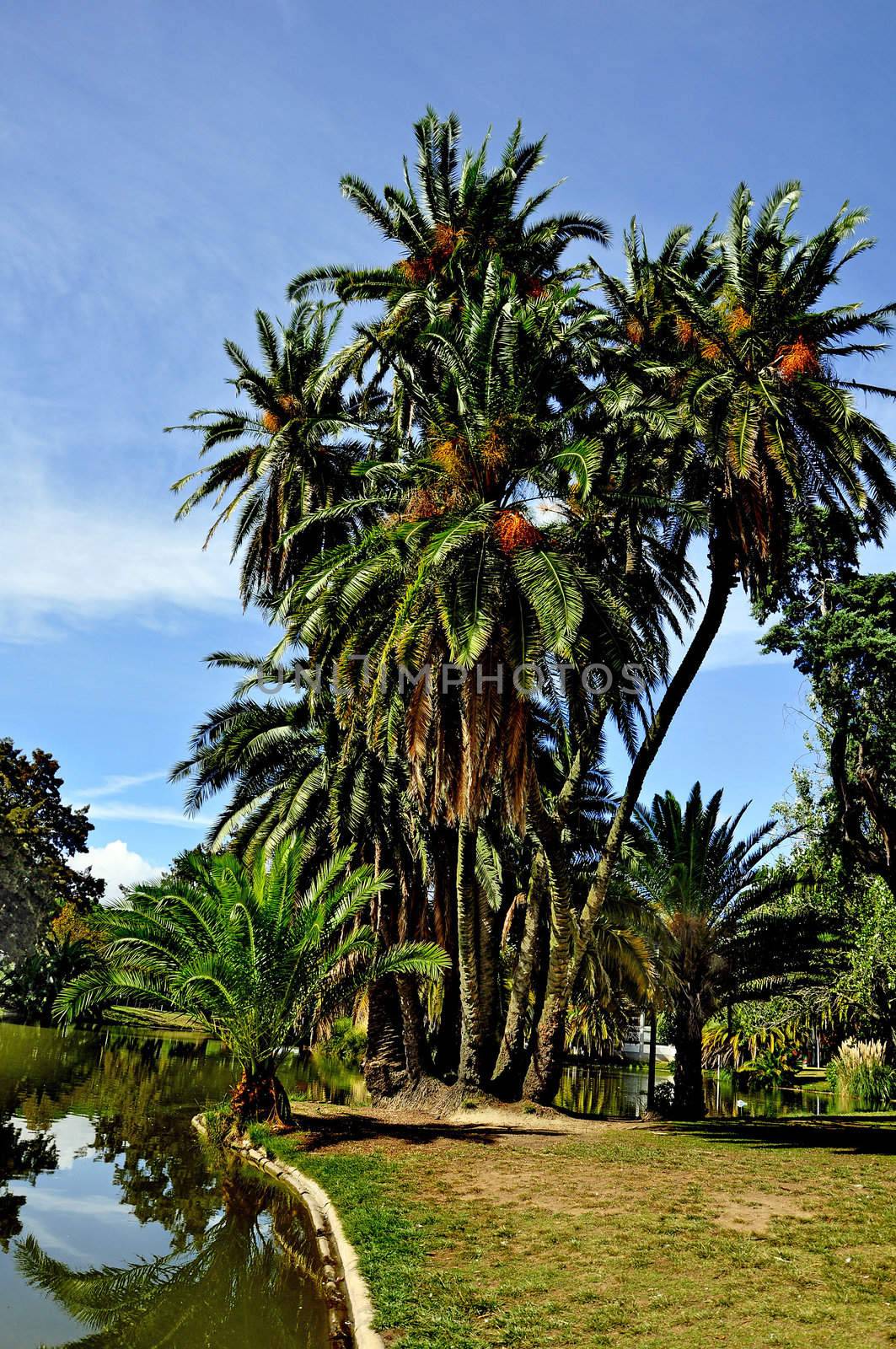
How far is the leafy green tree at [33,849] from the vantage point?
155 feet

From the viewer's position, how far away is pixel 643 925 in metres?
A: 23.6

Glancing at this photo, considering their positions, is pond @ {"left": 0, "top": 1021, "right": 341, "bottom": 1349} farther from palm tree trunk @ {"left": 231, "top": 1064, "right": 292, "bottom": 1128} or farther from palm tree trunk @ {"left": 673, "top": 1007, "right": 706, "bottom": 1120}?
palm tree trunk @ {"left": 673, "top": 1007, "right": 706, "bottom": 1120}

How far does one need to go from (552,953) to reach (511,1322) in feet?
43.9

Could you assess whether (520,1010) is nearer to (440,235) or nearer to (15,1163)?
(15,1163)

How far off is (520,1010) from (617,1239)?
39.6 feet

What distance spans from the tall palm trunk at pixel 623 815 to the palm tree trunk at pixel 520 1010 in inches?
24.6

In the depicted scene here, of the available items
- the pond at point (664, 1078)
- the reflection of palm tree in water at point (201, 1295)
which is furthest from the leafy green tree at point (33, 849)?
the reflection of palm tree in water at point (201, 1295)

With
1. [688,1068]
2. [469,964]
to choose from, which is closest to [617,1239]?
[469,964]

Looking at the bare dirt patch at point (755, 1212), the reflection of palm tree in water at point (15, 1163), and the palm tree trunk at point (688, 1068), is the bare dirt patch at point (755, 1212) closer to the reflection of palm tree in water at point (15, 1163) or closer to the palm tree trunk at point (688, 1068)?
the reflection of palm tree in water at point (15, 1163)

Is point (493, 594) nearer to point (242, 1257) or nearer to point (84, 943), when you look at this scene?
point (242, 1257)

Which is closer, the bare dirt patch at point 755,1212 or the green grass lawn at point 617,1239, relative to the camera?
the green grass lawn at point 617,1239

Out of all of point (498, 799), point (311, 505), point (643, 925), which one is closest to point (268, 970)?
point (498, 799)

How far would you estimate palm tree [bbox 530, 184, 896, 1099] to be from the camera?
18172mm

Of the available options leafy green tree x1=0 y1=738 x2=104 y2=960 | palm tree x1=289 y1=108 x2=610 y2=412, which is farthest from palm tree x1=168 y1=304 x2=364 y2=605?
leafy green tree x1=0 y1=738 x2=104 y2=960
